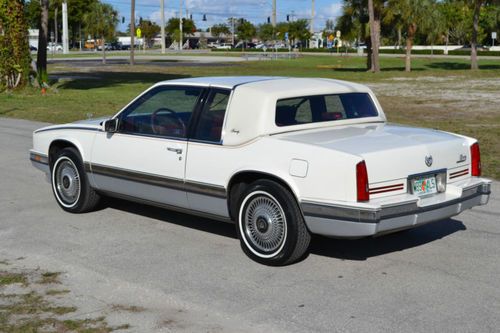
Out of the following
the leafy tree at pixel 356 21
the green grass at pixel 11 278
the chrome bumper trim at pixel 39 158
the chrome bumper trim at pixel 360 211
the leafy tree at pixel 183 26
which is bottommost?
the green grass at pixel 11 278

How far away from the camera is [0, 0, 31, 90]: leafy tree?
92.2ft

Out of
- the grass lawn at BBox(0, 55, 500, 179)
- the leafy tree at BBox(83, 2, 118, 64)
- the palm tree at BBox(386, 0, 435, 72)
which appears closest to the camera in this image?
the grass lawn at BBox(0, 55, 500, 179)

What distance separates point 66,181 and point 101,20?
52236mm

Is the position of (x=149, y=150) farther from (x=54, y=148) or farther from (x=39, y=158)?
(x=39, y=158)

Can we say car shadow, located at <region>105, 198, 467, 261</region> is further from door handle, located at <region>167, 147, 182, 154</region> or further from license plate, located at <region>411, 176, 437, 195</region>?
door handle, located at <region>167, 147, 182, 154</region>

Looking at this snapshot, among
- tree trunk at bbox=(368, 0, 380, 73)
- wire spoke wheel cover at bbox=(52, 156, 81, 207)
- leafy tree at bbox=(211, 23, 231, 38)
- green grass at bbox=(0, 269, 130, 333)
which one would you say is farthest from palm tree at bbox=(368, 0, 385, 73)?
leafy tree at bbox=(211, 23, 231, 38)

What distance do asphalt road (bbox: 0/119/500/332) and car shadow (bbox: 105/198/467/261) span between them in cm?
1

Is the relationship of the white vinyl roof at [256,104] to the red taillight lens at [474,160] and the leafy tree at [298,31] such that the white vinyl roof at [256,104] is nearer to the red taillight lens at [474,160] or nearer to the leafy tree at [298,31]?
the red taillight lens at [474,160]

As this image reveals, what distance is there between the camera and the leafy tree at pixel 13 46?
2809 centimetres

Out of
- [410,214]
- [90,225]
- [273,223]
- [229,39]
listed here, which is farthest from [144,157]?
[229,39]

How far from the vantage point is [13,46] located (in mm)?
29016

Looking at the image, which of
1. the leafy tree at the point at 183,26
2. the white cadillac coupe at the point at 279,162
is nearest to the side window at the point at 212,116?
the white cadillac coupe at the point at 279,162

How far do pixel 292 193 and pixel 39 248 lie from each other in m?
2.42

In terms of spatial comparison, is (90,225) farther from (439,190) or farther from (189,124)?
(439,190)
